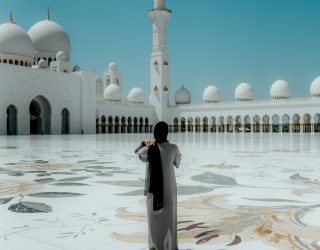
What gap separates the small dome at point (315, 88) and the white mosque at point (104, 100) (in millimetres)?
81

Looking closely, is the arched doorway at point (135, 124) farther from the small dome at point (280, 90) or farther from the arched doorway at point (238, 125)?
the small dome at point (280, 90)

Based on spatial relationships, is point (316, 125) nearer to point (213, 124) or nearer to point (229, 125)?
point (229, 125)

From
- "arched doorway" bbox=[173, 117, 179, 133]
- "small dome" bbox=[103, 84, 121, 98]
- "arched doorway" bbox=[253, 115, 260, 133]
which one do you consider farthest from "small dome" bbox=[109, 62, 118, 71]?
"arched doorway" bbox=[253, 115, 260, 133]

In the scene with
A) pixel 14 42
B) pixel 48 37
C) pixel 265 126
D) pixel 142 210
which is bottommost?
pixel 142 210

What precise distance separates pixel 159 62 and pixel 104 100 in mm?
6044

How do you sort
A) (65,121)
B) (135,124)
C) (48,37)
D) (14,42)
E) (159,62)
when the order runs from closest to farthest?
(14,42) → (65,121) → (48,37) → (159,62) → (135,124)

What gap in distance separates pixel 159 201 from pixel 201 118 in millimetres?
32961

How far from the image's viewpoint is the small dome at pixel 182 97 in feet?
126

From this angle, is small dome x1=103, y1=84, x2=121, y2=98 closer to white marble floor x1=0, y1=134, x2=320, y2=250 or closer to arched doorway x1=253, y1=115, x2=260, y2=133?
arched doorway x1=253, y1=115, x2=260, y2=133

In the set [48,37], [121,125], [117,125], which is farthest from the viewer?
[121,125]

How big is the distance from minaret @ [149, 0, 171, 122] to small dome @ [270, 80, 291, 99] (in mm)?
9479

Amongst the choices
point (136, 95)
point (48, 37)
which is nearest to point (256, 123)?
point (136, 95)

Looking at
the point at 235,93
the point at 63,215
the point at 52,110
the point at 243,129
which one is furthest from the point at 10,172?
the point at 235,93

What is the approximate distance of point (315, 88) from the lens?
30.7 metres
